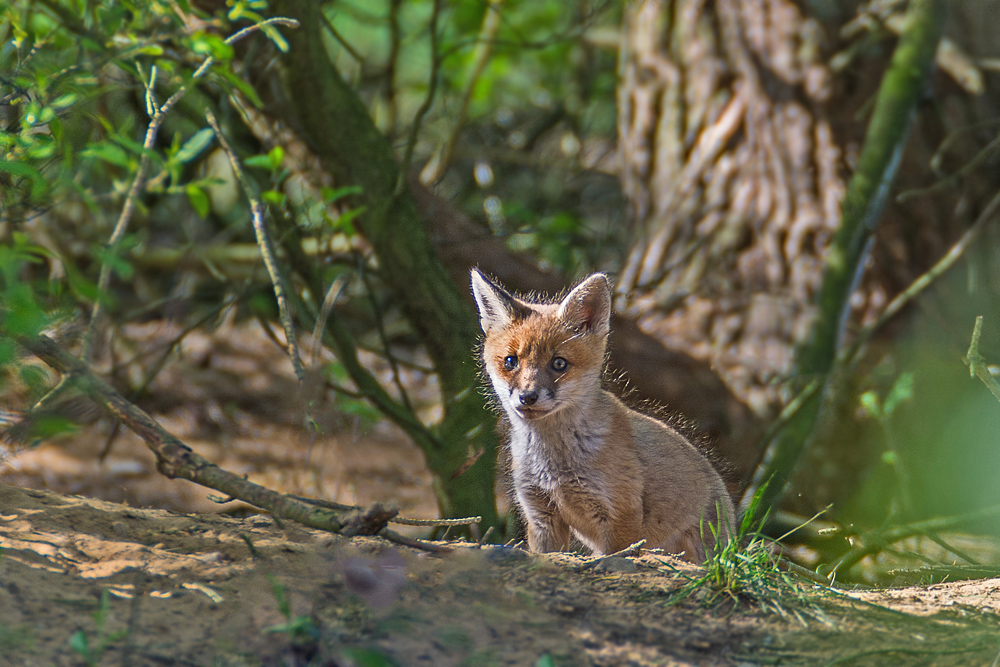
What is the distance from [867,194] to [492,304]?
270 centimetres

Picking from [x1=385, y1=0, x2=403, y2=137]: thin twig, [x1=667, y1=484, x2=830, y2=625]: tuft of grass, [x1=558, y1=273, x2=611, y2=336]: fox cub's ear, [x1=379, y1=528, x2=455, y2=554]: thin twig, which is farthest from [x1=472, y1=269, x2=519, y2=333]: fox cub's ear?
[x1=385, y1=0, x2=403, y2=137]: thin twig

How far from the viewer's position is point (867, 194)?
16.0ft

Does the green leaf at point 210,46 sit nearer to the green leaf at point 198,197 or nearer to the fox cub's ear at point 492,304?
the green leaf at point 198,197

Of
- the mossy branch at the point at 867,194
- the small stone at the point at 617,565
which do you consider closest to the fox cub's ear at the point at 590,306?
the small stone at the point at 617,565

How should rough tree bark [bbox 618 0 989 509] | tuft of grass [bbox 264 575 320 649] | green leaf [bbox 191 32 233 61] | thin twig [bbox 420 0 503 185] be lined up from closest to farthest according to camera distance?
tuft of grass [bbox 264 575 320 649] → green leaf [bbox 191 32 233 61] → rough tree bark [bbox 618 0 989 509] → thin twig [bbox 420 0 503 185]

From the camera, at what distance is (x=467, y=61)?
8453mm

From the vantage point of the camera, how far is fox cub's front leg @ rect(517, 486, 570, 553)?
358cm

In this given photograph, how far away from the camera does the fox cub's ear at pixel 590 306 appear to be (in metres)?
3.61

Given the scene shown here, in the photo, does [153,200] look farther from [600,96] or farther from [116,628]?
[116,628]

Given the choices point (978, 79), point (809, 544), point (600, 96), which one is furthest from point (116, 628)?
point (600, 96)

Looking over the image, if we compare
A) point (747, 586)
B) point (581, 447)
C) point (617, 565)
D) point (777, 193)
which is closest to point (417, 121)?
point (581, 447)

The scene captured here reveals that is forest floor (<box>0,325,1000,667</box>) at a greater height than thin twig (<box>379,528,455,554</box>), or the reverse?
thin twig (<box>379,528,455,554</box>)

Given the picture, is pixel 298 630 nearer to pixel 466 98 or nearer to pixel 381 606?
pixel 381 606

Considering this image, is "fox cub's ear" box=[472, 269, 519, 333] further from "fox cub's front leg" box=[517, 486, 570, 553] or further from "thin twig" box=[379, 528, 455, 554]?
"thin twig" box=[379, 528, 455, 554]
